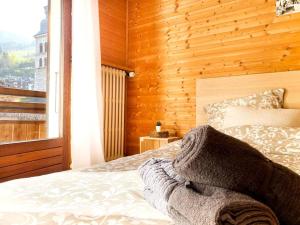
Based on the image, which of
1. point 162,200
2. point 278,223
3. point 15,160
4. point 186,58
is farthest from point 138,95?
point 278,223

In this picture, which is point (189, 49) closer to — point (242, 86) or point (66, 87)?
point (242, 86)

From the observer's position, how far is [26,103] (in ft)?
8.26

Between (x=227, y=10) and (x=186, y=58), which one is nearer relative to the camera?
(x=227, y=10)

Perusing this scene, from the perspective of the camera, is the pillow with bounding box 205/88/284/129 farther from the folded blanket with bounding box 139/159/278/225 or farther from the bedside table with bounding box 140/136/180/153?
the folded blanket with bounding box 139/159/278/225

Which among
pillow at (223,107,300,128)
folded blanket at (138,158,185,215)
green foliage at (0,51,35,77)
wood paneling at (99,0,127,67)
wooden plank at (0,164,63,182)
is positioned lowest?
wooden plank at (0,164,63,182)

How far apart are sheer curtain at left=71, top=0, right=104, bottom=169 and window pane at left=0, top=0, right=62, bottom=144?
7.3 inches

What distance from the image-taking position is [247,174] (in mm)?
569

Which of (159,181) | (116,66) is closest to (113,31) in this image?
(116,66)

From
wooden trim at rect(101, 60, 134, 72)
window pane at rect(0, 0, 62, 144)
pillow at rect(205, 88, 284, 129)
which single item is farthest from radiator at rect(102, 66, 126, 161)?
pillow at rect(205, 88, 284, 129)

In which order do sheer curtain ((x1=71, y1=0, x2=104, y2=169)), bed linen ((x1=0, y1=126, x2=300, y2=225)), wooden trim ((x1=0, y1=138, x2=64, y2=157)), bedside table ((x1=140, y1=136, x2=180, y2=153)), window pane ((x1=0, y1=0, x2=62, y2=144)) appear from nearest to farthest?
bed linen ((x1=0, y1=126, x2=300, y2=225)) → wooden trim ((x1=0, y1=138, x2=64, y2=157)) → window pane ((x1=0, y1=0, x2=62, y2=144)) → sheer curtain ((x1=71, y1=0, x2=104, y2=169)) → bedside table ((x1=140, y1=136, x2=180, y2=153))

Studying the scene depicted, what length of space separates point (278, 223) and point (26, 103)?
2.49 metres

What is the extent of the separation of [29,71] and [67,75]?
0.38 meters

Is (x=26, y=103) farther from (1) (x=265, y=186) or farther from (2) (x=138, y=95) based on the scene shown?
(1) (x=265, y=186)

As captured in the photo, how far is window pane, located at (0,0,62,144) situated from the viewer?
2.34 meters
